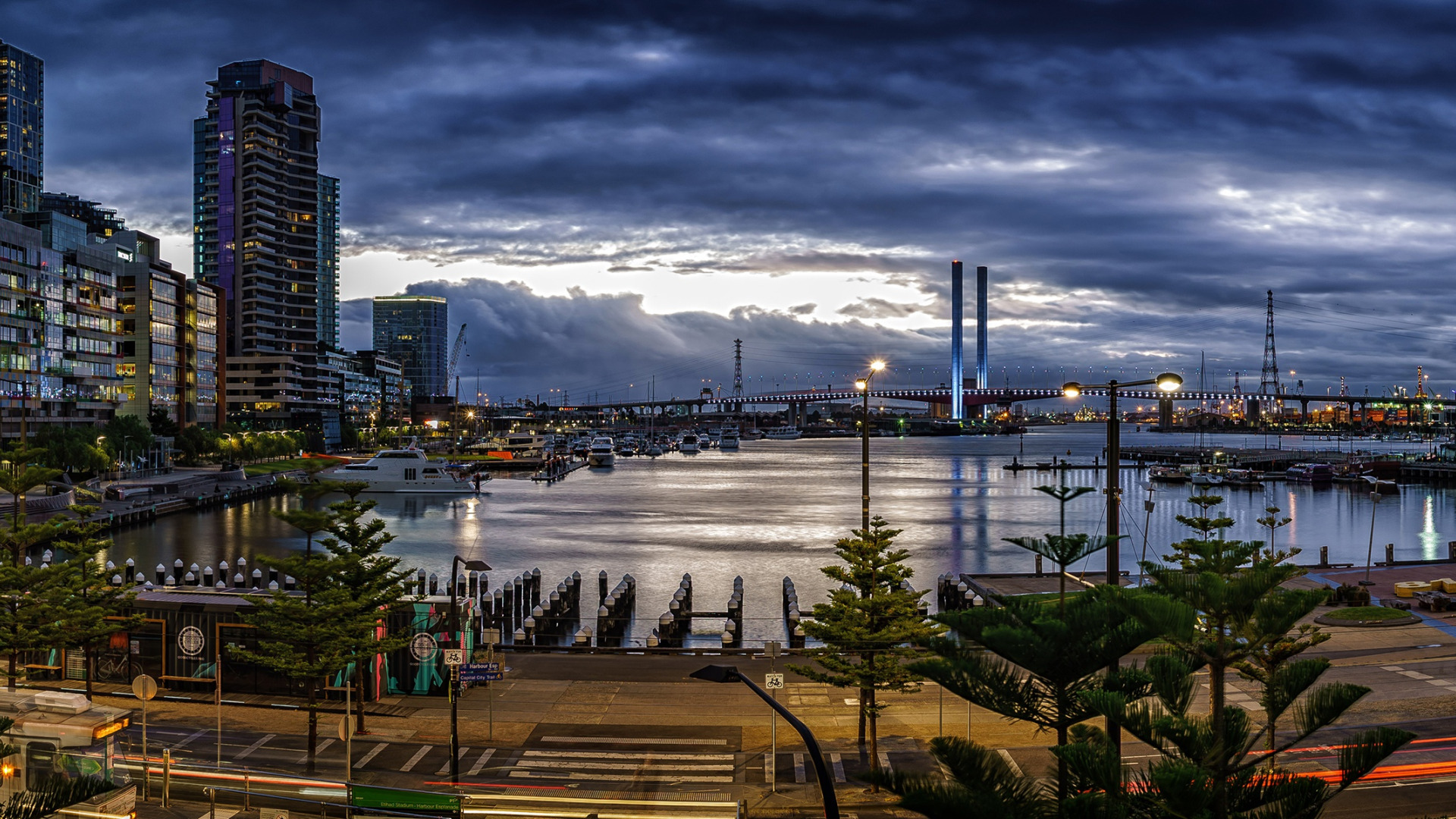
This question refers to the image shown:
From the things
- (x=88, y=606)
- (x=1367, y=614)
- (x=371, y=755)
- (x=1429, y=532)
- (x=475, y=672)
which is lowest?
(x=1429, y=532)

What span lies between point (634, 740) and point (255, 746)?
7.15 meters

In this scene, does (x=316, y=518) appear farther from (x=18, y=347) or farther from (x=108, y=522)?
(x=18, y=347)

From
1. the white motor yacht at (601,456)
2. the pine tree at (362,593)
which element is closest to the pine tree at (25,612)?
the pine tree at (362,593)

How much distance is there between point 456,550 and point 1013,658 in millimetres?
54829

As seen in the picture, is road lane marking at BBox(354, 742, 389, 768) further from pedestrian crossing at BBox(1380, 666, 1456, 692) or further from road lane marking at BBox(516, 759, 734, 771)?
pedestrian crossing at BBox(1380, 666, 1456, 692)

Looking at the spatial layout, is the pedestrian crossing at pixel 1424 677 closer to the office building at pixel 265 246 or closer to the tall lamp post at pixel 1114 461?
the tall lamp post at pixel 1114 461

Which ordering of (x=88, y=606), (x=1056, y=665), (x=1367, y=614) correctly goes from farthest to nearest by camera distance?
(x=1367, y=614), (x=88, y=606), (x=1056, y=665)

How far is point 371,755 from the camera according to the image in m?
19.1

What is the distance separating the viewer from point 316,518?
69.2ft

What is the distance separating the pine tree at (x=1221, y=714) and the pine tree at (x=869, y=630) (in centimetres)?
816

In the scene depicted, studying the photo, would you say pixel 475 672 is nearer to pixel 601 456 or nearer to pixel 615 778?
pixel 615 778

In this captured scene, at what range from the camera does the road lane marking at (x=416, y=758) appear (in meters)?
18.2

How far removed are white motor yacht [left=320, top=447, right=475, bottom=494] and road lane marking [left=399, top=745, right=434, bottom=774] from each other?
81.1 m

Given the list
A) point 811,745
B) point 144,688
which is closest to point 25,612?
point 144,688
